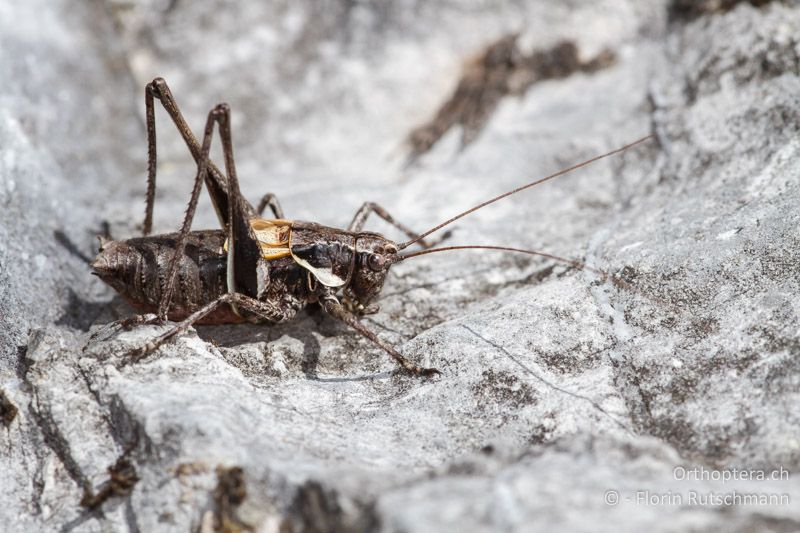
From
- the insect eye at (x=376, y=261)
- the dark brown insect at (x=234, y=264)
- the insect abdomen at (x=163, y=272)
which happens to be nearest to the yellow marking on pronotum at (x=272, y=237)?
the dark brown insect at (x=234, y=264)

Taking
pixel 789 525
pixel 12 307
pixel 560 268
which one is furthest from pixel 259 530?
pixel 560 268

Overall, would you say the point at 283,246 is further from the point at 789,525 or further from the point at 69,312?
the point at 789,525

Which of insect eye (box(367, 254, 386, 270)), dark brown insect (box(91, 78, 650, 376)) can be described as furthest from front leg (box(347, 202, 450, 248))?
insect eye (box(367, 254, 386, 270))

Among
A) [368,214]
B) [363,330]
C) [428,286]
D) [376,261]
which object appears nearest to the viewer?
[363,330]

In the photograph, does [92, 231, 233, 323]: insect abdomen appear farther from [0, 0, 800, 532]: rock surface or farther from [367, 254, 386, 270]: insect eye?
[367, 254, 386, 270]: insect eye

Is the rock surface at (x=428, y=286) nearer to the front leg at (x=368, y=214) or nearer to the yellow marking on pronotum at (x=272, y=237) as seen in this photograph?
the front leg at (x=368, y=214)

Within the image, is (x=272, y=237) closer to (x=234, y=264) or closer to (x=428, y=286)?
(x=234, y=264)

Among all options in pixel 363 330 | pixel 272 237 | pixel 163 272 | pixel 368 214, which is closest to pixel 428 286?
pixel 368 214
